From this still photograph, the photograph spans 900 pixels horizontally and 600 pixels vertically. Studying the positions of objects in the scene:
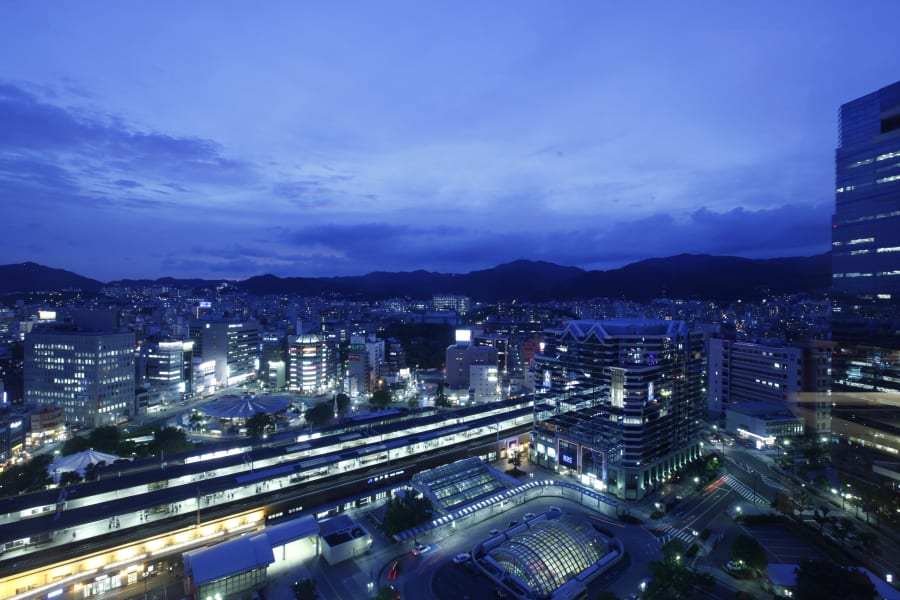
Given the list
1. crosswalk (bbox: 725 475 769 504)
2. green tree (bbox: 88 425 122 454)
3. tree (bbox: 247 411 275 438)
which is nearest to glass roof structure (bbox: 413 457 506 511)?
crosswalk (bbox: 725 475 769 504)

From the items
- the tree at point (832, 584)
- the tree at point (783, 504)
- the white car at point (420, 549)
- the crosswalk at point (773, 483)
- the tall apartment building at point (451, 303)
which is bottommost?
the crosswalk at point (773, 483)

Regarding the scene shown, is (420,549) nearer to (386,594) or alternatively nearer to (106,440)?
(386,594)

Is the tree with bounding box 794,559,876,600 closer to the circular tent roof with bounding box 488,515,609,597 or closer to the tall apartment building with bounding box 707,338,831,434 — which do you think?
the circular tent roof with bounding box 488,515,609,597

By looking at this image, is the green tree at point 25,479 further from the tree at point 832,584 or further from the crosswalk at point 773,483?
the crosswalk at point 773,483

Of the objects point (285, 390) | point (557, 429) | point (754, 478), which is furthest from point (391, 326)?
point (754, 478)

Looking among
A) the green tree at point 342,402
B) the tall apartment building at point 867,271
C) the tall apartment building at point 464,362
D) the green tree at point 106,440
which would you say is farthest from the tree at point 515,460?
the green tree at point 106,440

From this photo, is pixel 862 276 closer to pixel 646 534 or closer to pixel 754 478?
pixel 754 478

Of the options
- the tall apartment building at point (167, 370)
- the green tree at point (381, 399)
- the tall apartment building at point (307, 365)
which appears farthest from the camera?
the tall apartment building at point (307, 365)
